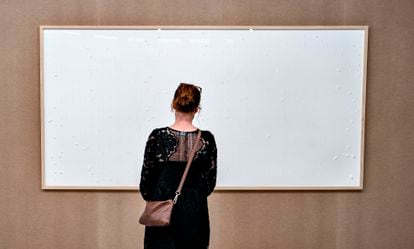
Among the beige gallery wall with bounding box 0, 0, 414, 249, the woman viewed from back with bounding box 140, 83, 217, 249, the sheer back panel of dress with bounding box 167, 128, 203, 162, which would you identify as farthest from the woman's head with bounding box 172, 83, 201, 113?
the beige gallery wall with bounding box 0, 0, 414, 249

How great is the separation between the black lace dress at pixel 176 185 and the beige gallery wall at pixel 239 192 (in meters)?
1.03

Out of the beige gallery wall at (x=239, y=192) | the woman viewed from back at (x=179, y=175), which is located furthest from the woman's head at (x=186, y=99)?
the beige gallery wall at (x=239, y=192)

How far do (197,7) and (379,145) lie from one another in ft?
5.53

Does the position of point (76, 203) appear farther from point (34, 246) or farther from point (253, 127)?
point (253, 127)

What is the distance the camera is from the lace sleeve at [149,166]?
2.68 meters

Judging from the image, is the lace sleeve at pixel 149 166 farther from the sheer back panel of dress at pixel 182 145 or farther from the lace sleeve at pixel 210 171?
the lace sleeve at pixel 210 171

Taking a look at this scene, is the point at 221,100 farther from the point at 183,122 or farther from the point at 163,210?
the point at 163,210

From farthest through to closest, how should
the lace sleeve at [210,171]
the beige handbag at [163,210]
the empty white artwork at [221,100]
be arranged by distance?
the empty white artwork at [221,100]
the lace sleeve at [210,171]
the beige handbag at [163,210]

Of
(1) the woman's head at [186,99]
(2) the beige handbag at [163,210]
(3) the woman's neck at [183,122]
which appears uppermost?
(1) the woman's head at [186,99]

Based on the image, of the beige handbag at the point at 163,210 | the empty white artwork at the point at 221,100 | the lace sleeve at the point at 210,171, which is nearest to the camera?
the beige handbag at the point at 163,210

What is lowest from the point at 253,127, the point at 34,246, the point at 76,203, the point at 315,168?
the point at 34,246

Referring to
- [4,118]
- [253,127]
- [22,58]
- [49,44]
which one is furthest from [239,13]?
[4,118]

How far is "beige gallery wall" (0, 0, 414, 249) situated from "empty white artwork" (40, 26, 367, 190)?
10cm

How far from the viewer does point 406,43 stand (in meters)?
3.70
